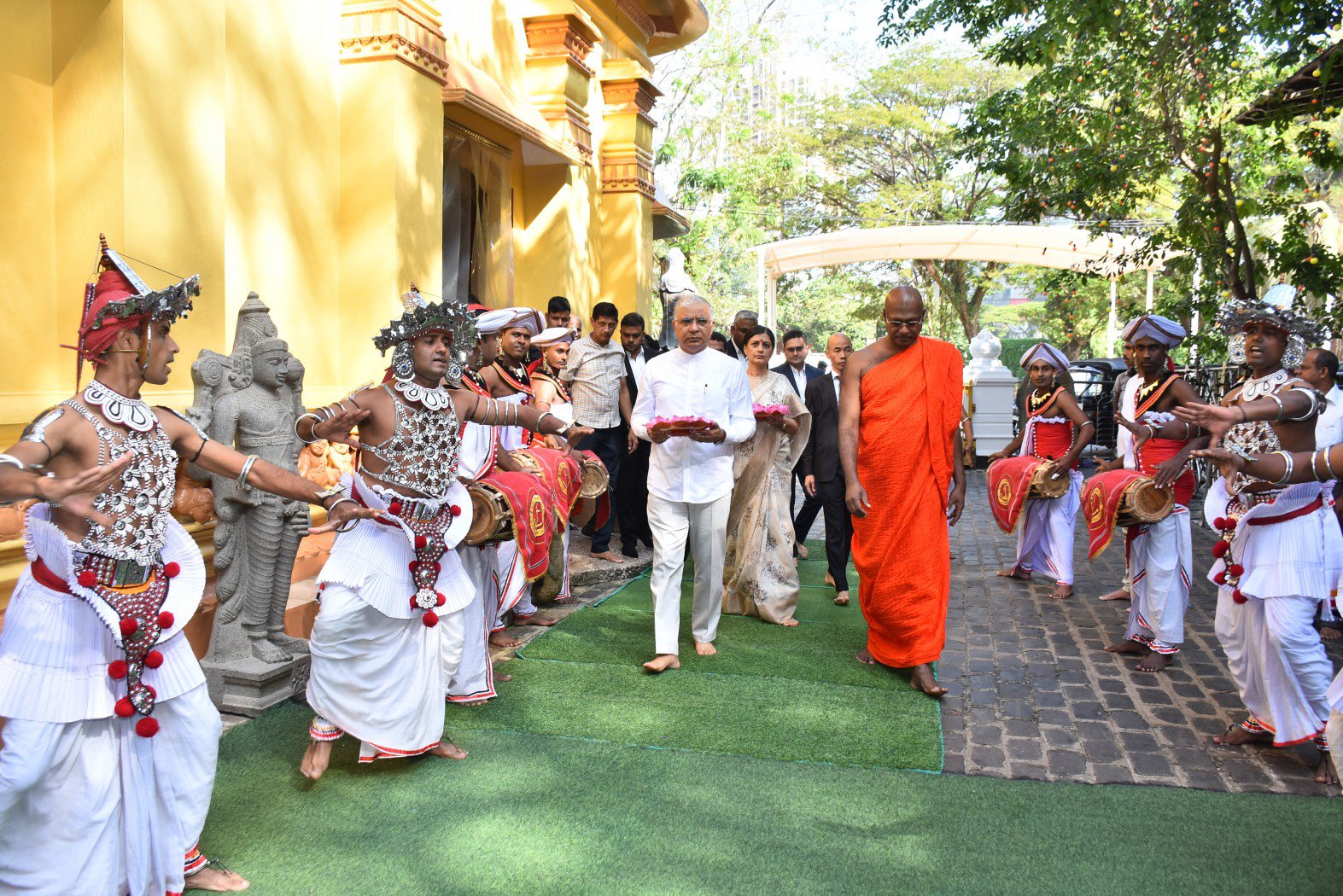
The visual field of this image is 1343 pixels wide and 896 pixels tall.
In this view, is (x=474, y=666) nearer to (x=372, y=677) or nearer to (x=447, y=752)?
(x=447, y=752)

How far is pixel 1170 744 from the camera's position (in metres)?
5.05

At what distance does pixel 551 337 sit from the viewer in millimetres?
7801

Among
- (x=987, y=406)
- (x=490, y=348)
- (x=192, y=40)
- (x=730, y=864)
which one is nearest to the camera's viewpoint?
(x=730, y=864)

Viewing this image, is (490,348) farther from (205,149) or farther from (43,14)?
(43,14)

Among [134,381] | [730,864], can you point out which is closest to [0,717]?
[134,381]

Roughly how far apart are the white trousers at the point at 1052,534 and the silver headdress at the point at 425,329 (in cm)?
557

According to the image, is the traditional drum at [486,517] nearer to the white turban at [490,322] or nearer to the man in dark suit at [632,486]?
the white turban at [490,322]

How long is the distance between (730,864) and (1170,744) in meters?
2.51

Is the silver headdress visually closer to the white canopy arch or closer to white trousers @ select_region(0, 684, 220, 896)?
white trousers @ select_region(0, 684, 220, 896)

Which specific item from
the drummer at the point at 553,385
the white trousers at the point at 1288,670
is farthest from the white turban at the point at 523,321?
the white trousers at the point at 1288,670

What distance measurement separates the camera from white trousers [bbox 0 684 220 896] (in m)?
3.14

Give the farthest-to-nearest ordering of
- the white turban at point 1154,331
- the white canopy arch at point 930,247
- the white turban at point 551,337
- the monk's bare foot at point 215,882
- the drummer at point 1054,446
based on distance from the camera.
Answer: the white canopy arch at point 930,247 < the drummer at point 1054,446 < the white turban at point 551,337 < the white turban at point 1154,331 < the monk's bare foot at point 215,882

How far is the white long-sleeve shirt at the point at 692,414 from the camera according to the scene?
631 centimetres

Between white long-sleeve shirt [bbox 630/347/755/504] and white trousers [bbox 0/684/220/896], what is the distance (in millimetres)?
3241
